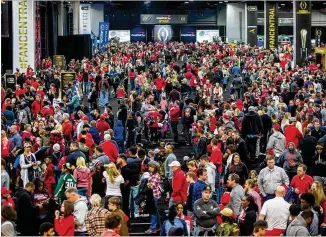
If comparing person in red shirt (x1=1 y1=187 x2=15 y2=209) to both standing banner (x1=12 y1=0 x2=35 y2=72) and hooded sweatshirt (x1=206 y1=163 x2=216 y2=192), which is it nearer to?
hooded sweatshirt (x1=206 y1=163 x2=216 y2=192)

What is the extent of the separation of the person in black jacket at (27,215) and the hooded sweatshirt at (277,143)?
6.66 meters

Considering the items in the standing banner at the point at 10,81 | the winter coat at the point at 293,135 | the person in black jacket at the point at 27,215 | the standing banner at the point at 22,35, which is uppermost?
the standing banner at the point at 22,35

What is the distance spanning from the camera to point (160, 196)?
48.8ft

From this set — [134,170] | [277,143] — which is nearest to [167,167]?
[134,170]

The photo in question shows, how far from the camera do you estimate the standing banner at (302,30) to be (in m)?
45.2

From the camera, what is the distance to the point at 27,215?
13.2 m

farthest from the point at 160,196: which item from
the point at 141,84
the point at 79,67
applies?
the point at 79,67

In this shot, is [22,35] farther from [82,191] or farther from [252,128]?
[82,191]

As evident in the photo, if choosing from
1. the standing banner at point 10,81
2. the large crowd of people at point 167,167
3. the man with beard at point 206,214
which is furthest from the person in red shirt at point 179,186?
the standing banner at point 10,81

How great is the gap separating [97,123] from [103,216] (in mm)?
9653

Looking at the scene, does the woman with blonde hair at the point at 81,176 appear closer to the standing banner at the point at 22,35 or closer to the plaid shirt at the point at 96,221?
the plaid shirt at the point at 96,221

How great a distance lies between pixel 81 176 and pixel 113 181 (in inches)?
30.3

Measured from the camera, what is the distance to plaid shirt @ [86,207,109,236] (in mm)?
11703

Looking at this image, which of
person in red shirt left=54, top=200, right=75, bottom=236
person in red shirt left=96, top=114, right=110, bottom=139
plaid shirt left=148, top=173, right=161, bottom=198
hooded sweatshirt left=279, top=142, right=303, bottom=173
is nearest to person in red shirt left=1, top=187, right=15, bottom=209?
person in red shirt left=54, top=200, right=75, bottom=236
